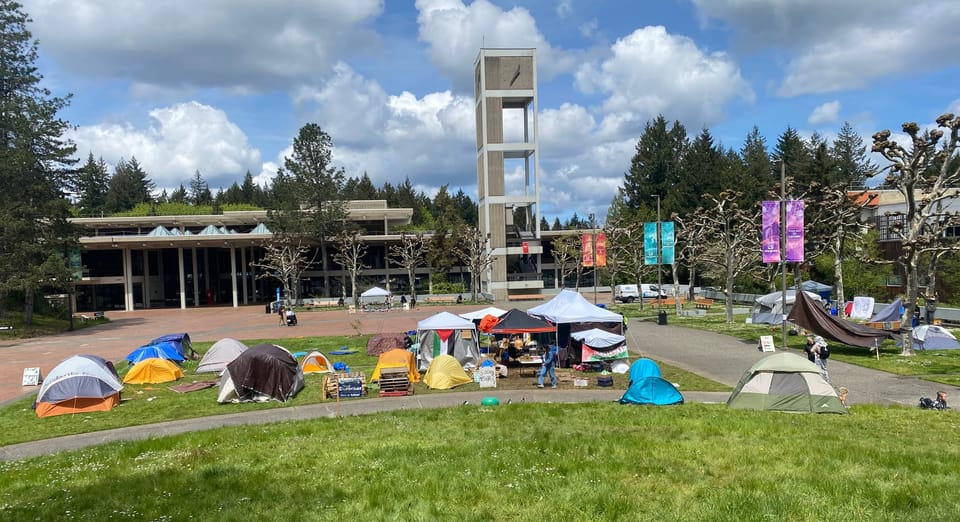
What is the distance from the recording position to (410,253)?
68.8 meters

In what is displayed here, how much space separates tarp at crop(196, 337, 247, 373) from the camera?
24.1m

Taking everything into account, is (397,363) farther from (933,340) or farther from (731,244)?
(731,244)

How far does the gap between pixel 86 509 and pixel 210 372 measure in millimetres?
16604

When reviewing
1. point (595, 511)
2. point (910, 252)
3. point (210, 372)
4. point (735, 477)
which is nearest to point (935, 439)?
point (735, 477)

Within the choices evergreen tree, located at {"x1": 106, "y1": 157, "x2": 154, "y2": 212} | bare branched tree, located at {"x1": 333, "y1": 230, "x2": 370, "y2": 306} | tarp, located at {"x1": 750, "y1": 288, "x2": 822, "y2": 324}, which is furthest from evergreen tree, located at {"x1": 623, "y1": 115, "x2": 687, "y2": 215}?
evergreen tree, located at {"x1": 106, "y1": 157, "x2": 154, "y2": 212}

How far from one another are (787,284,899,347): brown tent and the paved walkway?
2365mm

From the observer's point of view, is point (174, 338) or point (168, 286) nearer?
point (174, 338)

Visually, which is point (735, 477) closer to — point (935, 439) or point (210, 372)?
point (935, 439)

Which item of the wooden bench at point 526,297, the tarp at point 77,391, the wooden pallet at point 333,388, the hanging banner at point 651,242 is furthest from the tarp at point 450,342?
the wooden bench at point 526,297

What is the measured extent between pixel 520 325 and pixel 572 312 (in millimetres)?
2677

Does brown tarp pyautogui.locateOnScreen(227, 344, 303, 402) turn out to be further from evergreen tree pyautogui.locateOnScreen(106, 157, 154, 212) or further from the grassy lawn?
evergreen tree pyautogui.locateOnScreen(106, 157, 154, 212)

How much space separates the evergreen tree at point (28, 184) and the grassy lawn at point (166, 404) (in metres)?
26.9

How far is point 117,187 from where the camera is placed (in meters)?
119

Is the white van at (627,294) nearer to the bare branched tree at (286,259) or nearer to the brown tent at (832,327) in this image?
the bare branched tree at (286,259)
